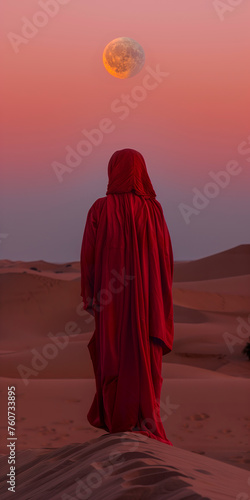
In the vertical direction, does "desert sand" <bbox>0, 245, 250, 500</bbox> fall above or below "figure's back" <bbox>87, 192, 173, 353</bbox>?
below

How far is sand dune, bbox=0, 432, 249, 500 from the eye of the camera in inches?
132

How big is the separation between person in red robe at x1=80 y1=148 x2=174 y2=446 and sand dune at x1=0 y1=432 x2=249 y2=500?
0.49 meters

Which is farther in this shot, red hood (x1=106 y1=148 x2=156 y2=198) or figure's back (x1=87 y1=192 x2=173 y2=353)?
red hood (x1=106 y1=148 x2=156 y2=198)

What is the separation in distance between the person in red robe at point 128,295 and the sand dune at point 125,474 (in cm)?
49

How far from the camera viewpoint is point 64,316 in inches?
969

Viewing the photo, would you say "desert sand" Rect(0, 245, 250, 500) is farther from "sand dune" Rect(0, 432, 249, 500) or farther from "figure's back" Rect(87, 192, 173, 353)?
"figure's back" Rect(87, 192, 173, 353)

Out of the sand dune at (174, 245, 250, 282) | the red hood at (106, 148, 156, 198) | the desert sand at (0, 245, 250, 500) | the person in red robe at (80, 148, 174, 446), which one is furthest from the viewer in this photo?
the sand dune at (174, 245, 250, 282)

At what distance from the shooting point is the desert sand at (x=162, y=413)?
12.2 ft

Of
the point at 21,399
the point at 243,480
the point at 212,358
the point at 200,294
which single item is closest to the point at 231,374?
the point at 212,358

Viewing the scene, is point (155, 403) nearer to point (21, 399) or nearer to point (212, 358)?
point (21, 399)

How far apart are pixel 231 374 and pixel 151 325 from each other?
9.48 metres

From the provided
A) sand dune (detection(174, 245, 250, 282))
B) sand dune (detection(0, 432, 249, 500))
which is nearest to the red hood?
sand dune (detection(0, 432, 249, 500))

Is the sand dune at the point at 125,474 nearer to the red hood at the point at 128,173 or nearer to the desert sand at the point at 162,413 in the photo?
the desert sand at the point at 162,413

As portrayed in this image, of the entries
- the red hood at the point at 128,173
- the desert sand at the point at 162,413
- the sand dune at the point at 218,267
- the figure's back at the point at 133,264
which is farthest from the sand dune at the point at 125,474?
the sand dune at the point at 218,267
